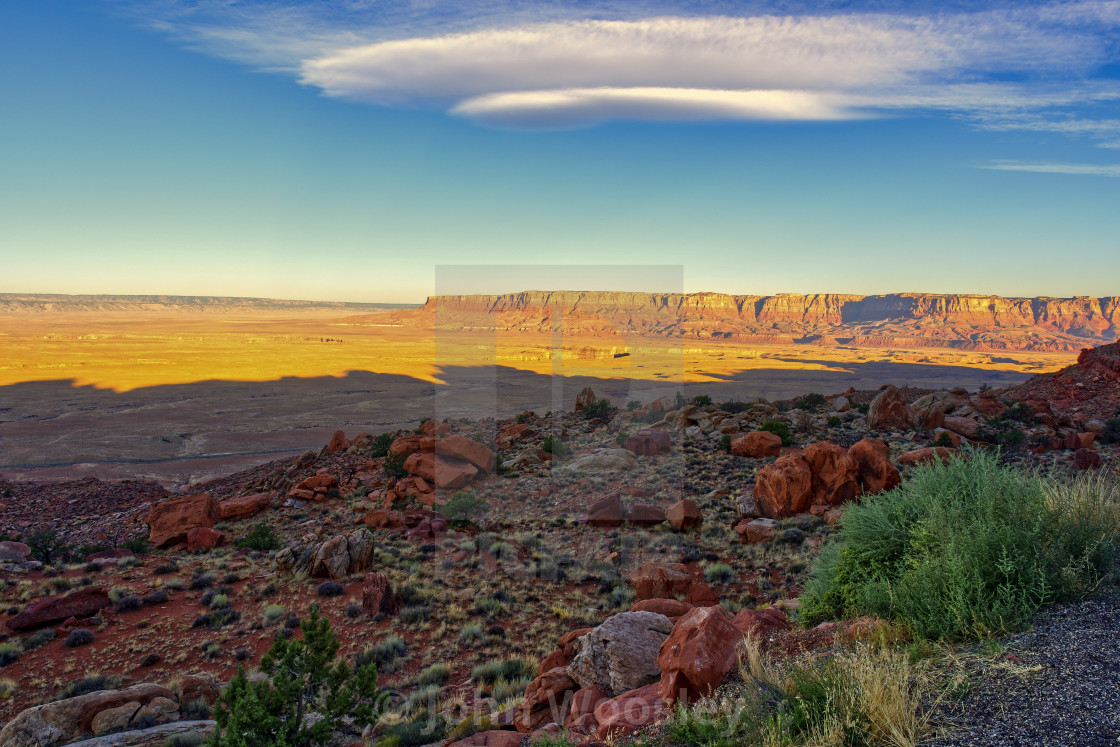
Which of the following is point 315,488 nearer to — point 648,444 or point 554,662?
point 648,444

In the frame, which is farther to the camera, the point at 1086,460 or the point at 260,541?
the point at 1086,460

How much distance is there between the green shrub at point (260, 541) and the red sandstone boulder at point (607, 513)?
26.3 ft

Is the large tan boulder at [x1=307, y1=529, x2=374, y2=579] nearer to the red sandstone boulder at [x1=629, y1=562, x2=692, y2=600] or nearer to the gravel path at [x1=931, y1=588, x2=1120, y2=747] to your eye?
the red sandstone boulder at [x1=629, y1=562, x2=692, y2=600]

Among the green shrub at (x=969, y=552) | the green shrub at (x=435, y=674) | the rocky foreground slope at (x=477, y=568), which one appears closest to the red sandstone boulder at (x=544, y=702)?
the rocky foreground slope at (x=477, y=568)

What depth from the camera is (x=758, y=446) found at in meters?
19.9

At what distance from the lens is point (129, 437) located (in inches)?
1576

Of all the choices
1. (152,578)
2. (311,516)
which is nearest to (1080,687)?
(152,578)

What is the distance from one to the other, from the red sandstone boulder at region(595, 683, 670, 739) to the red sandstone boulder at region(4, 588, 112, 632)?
963 cm

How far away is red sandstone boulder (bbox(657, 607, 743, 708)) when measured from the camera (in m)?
5.34

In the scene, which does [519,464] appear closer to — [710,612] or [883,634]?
[710,612]

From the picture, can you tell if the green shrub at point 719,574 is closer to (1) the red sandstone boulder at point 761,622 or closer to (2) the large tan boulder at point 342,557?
(1) the red sandstone boulder at point 761,622

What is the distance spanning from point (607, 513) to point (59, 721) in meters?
10.9

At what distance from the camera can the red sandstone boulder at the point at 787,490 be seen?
571 inches

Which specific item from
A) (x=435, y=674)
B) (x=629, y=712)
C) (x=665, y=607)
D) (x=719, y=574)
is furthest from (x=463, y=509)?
(x=629, y=712)
